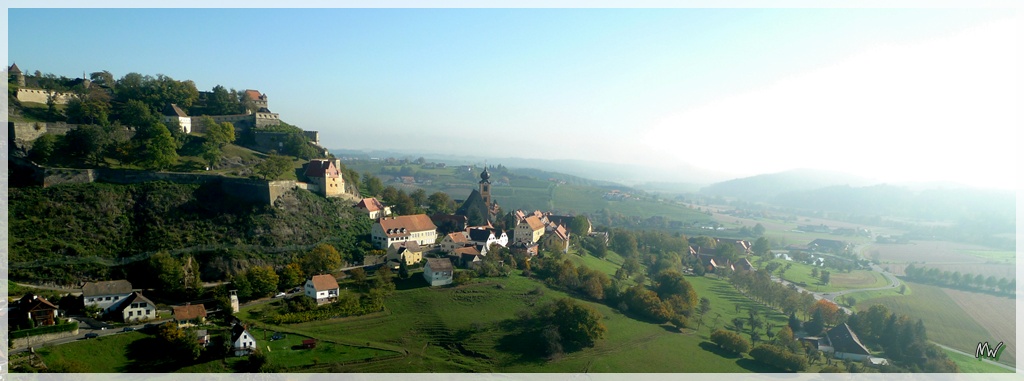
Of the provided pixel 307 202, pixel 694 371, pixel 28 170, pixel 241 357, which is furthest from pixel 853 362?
pixel 28 170

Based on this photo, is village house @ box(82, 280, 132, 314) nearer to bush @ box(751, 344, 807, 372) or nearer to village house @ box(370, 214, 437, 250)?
village house @ box(370, 214, 437, 250)

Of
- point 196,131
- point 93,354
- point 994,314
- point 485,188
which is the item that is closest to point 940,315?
point 994,314

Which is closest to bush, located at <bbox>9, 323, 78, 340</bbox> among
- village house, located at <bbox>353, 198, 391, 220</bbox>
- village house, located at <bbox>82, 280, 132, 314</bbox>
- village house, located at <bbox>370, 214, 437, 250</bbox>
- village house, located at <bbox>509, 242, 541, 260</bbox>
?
village house, located at <bbox>82, 280, 132, 314</bbox>

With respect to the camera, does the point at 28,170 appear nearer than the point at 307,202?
Yes

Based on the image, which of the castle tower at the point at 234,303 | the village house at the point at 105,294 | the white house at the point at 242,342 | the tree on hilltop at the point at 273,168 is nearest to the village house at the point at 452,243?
the tree on hilltop at the point at 273,168

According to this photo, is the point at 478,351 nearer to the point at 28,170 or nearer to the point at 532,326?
the point at 532,326

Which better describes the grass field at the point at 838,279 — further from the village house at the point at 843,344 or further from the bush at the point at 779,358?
the bush at the point at 779,358

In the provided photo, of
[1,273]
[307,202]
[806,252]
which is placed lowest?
[806,252]
